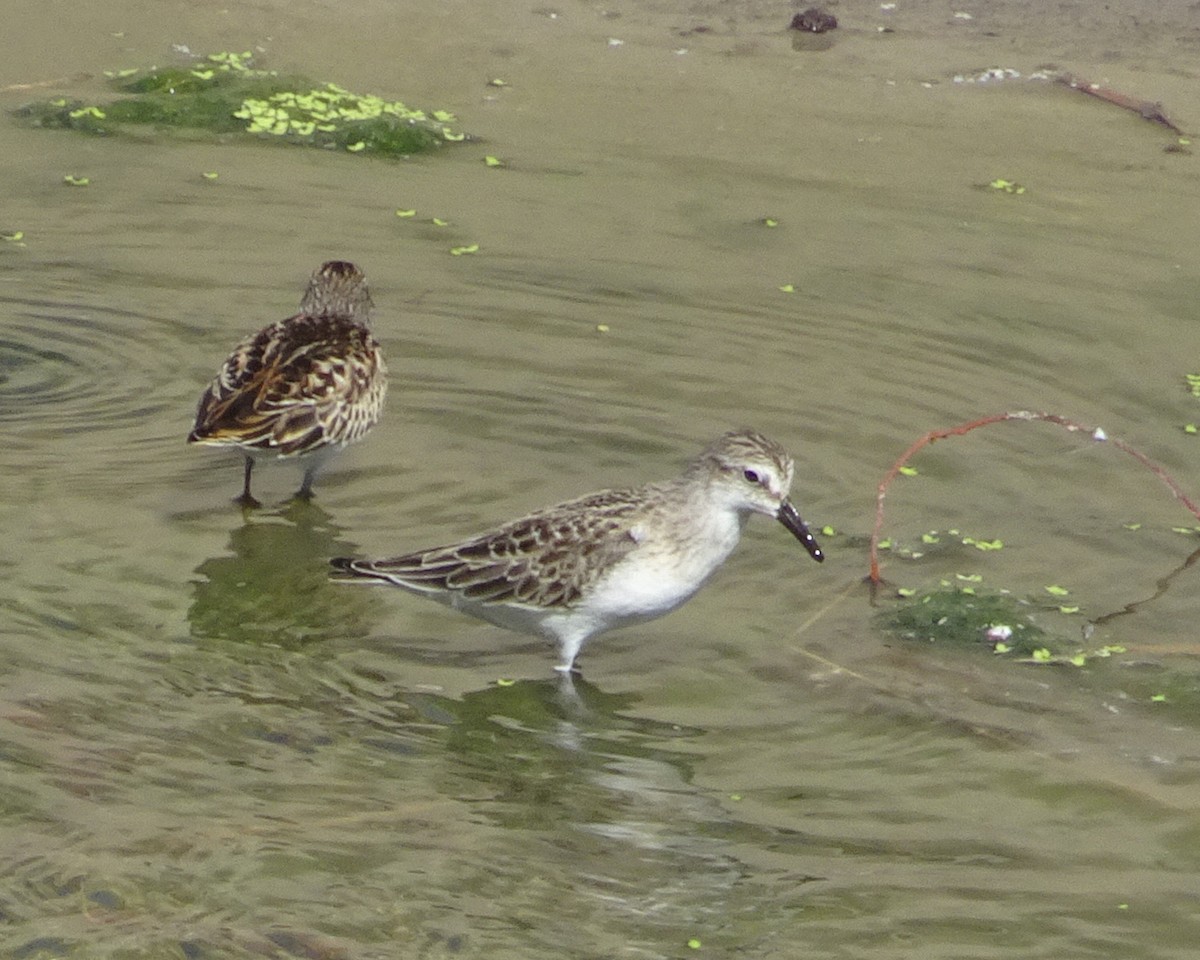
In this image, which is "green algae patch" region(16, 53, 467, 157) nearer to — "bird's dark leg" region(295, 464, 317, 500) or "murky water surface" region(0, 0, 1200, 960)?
"murky water surface" region(0, 0, 1200, 960)

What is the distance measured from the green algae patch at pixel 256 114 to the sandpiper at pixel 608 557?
5.68 meters

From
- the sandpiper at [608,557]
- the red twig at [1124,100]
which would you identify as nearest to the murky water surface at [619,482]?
the red twig at [1124,100]

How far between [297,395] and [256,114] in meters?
4.76

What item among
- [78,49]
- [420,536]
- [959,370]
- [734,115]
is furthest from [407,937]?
[78,49]

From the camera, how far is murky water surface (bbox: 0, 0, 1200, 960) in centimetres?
603

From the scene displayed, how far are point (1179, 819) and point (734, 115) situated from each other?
789 cm

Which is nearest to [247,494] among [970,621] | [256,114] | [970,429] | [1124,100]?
[970,429]

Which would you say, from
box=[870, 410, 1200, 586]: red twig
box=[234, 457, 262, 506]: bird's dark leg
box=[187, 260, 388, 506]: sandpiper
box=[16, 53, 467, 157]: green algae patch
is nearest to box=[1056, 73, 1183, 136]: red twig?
box=[16, 53, 467, 157]: green algae patch

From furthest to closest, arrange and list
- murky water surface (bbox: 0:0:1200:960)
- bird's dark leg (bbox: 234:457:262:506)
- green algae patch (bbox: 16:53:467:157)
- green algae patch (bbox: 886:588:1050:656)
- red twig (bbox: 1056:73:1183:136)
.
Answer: red twig (bbox: 1056:73:1183:136) → green algae patch (bbox: 16:53:467:157) → bird's dark leg (bbox: 234:457:262:506) → green algae patch (bbox: 886:588:1050:656) → murky water surface (bbox: 0:0:1200:960)

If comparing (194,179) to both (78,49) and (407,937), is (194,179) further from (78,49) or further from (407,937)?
(407,937)

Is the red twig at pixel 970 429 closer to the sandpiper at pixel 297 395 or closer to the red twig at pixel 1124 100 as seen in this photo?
the sandpiper at pixel 297 395

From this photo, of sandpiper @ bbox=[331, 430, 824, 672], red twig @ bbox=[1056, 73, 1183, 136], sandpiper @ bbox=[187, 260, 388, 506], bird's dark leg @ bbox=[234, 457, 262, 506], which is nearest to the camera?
sandpiper @ bbox=[331, 430, 824, 672]

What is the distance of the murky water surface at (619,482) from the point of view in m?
6.03

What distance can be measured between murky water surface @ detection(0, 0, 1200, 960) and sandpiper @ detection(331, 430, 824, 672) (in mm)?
267
